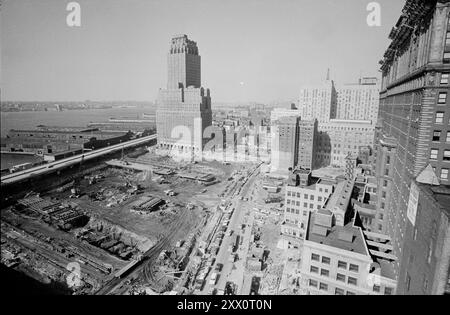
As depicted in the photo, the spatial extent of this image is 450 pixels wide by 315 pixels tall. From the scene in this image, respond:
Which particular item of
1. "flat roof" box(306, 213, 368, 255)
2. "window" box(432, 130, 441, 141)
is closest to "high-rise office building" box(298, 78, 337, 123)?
"flat roof" box(306, 213, 368, 255)

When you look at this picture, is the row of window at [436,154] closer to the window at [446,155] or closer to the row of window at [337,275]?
the window at [446,155]

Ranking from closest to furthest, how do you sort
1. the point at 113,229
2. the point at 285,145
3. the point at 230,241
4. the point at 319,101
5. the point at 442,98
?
the point at 442,98 → the point at 230,241 → the point at 113,229 → the point at 285,145 → the point at 319,101

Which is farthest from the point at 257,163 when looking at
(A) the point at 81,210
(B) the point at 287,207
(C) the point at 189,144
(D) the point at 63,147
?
(D) the point at 63,147

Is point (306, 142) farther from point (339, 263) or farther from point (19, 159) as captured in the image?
point (19, 159)

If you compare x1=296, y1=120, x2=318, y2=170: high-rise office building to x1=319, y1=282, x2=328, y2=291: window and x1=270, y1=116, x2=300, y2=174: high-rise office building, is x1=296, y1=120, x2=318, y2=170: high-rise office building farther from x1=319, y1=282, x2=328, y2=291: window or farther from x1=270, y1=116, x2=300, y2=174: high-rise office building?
x1=319, y1=282, x2=328, y2=291: window

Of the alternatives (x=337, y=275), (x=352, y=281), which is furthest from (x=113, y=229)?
(x=352, y=281)

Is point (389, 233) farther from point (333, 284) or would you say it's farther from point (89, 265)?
point (89, 265)
